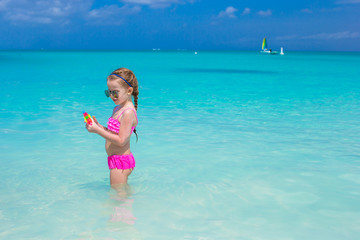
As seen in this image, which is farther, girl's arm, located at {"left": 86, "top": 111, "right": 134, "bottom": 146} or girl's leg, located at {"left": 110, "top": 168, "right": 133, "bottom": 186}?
girl's leg, located at {"left": 110, "top": 168, "right": 133, "bottom": 186}

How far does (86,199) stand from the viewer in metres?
4.71

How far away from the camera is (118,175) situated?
4.45 m

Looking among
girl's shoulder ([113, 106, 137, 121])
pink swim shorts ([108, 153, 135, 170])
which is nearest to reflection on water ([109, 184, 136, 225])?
pink swim shorts ([108, 153, 135, 170])

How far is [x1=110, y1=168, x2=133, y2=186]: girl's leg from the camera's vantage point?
442 centimetres

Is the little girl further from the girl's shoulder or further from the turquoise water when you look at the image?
the turquoise water

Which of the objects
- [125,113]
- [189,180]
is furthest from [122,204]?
[189,180]

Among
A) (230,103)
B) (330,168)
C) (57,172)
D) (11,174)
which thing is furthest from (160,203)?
(230,103)

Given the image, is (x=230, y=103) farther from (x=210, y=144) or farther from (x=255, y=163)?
(x=255, y=163)

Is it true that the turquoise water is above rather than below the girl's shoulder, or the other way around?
below

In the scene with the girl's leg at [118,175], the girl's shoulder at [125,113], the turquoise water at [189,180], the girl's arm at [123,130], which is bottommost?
the turquoise water at [189,180]

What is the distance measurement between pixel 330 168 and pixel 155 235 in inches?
135

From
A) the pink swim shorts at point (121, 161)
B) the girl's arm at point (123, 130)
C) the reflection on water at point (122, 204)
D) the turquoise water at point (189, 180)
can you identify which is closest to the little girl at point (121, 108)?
the girl's arm at point (123, 130)

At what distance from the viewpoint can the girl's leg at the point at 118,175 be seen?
4422mm

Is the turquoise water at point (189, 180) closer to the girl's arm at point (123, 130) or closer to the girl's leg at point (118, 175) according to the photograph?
the girl's leg at point (118, 175)
